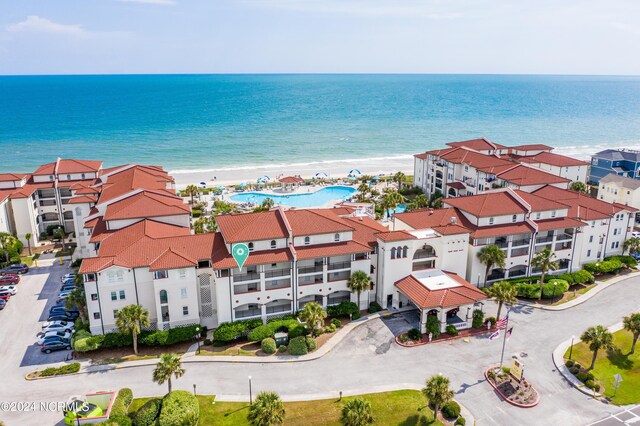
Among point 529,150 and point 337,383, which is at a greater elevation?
point 529,150

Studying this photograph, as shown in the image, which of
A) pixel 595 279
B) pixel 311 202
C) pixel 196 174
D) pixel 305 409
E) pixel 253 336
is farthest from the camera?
pixel 196 174

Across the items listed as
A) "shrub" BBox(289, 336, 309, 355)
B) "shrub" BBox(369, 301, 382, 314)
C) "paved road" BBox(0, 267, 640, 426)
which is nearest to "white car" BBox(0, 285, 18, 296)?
"paved road" BBox(0, 267, 640, 426)

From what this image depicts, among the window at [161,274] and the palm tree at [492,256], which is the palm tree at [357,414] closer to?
the window at [161,274]

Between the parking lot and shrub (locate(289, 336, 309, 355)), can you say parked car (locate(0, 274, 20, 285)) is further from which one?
shrub (locate(289, 336, 309, 355))

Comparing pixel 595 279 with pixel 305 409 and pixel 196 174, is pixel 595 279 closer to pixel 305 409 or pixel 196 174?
pixel 305 409

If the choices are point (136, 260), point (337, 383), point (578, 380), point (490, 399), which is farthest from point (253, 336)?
point (578, 380)

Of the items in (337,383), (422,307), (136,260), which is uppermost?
(136,260)

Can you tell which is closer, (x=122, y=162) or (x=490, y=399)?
(x=490, y=399)

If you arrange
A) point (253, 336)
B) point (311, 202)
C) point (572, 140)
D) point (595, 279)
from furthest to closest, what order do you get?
point (572, 140) → point (311, 202) → point (595, 279) → point (253, 336)
